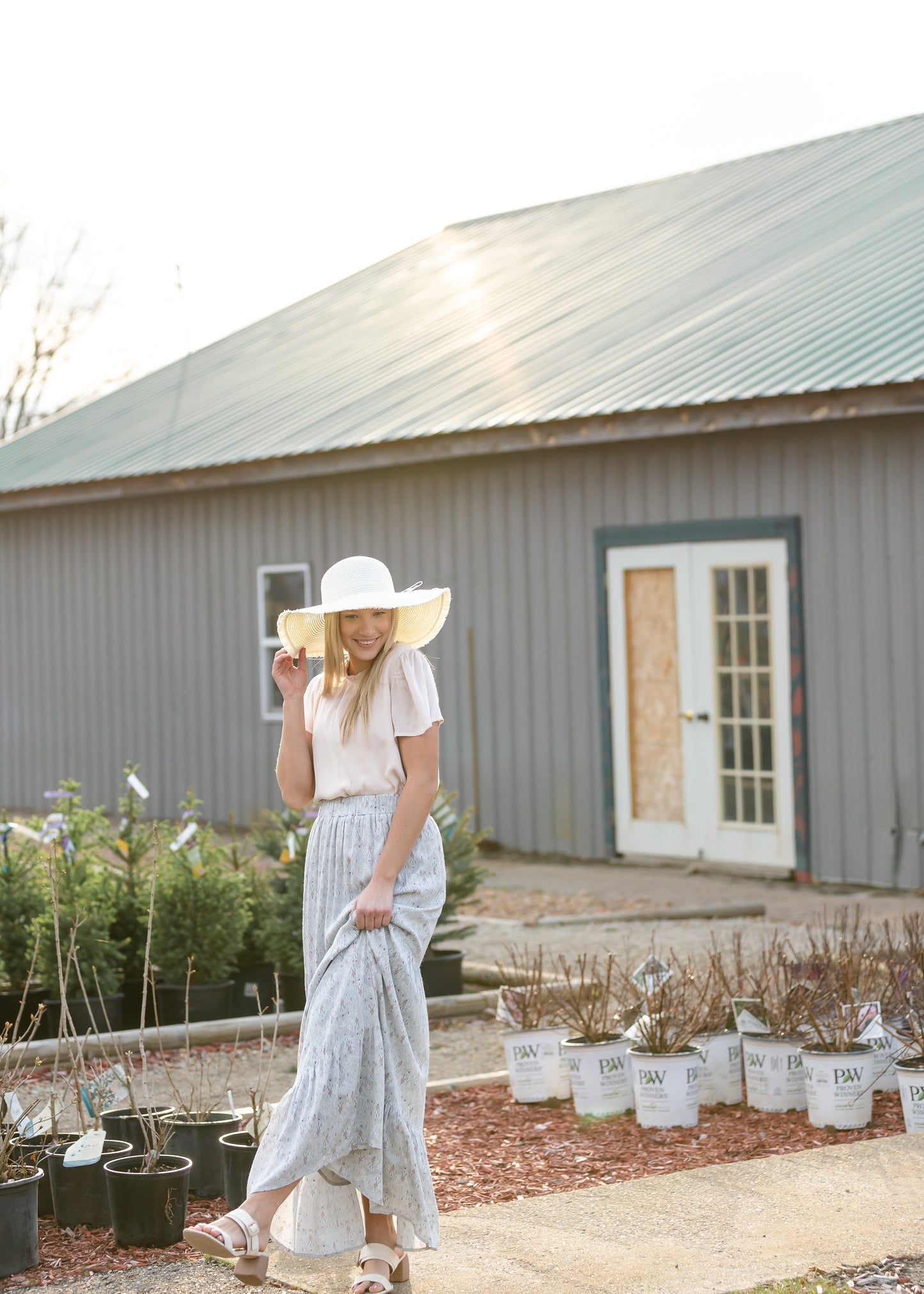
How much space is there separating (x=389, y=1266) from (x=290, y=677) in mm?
1489

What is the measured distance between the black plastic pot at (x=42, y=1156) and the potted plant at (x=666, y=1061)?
188cm

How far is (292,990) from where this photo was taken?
7695 millimetres

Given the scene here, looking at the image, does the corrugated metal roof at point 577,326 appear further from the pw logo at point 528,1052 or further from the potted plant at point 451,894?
the pw logo at point 528,1052

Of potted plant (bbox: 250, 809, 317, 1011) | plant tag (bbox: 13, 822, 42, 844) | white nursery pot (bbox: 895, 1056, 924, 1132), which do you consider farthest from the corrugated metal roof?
white nursery pot (bbox: 895, 1056, 924, 1132)

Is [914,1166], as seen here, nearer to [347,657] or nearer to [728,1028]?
[728,1028]

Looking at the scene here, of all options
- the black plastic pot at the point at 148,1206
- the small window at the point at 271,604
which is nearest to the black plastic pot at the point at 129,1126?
the black plastic pot at the point at 148,1206

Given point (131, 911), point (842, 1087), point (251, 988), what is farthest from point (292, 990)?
point (842, 1087)

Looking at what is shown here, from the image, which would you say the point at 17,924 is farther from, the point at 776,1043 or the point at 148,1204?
the point at 776,1043

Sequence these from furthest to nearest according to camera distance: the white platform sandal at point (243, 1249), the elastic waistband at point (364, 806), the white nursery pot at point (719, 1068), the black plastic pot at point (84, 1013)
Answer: the black plastic pot at point (84, 1013) < the white nursery pot at point (719, 1068) < the elastic waistband at point (364, 806) < the white platform sandal at point (243, 1249)

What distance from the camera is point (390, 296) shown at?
20.0 meters

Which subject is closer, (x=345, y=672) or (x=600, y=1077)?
(x=345, y=672)

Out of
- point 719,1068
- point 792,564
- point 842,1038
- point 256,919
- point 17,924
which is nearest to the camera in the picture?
point 842,1038

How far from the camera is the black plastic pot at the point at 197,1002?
293 inches

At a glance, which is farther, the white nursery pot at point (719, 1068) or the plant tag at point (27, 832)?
the plant tag at point (27, 832)
